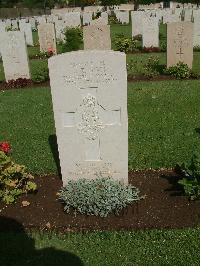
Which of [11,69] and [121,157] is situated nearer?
[121,157]

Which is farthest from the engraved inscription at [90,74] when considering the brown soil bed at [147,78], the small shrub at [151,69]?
the small shrub at [151,69]

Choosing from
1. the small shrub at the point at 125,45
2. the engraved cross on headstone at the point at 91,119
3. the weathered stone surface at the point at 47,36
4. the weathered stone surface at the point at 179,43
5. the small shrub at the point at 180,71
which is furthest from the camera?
the weathered stone surface at the point at 47,36

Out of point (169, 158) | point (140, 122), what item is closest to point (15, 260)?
point (169, 158)

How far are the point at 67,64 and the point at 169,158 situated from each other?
287 centimetres

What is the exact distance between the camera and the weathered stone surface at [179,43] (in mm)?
12781

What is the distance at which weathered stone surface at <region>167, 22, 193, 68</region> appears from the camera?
1278cm

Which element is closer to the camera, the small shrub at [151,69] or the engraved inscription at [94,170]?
the engraved inscription at [94,170]

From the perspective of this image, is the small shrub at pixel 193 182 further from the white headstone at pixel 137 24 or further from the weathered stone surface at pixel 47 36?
the white headstone at pixel 137 24

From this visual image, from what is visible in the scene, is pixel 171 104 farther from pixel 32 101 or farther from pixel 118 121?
pixel 118 121

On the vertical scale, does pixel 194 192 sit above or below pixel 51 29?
below

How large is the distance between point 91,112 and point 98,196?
1131mm

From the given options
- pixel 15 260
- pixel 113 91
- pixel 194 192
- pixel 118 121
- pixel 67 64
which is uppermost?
pixel 67 64

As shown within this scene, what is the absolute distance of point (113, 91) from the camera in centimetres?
499

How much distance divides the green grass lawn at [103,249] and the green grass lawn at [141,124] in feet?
6.55
